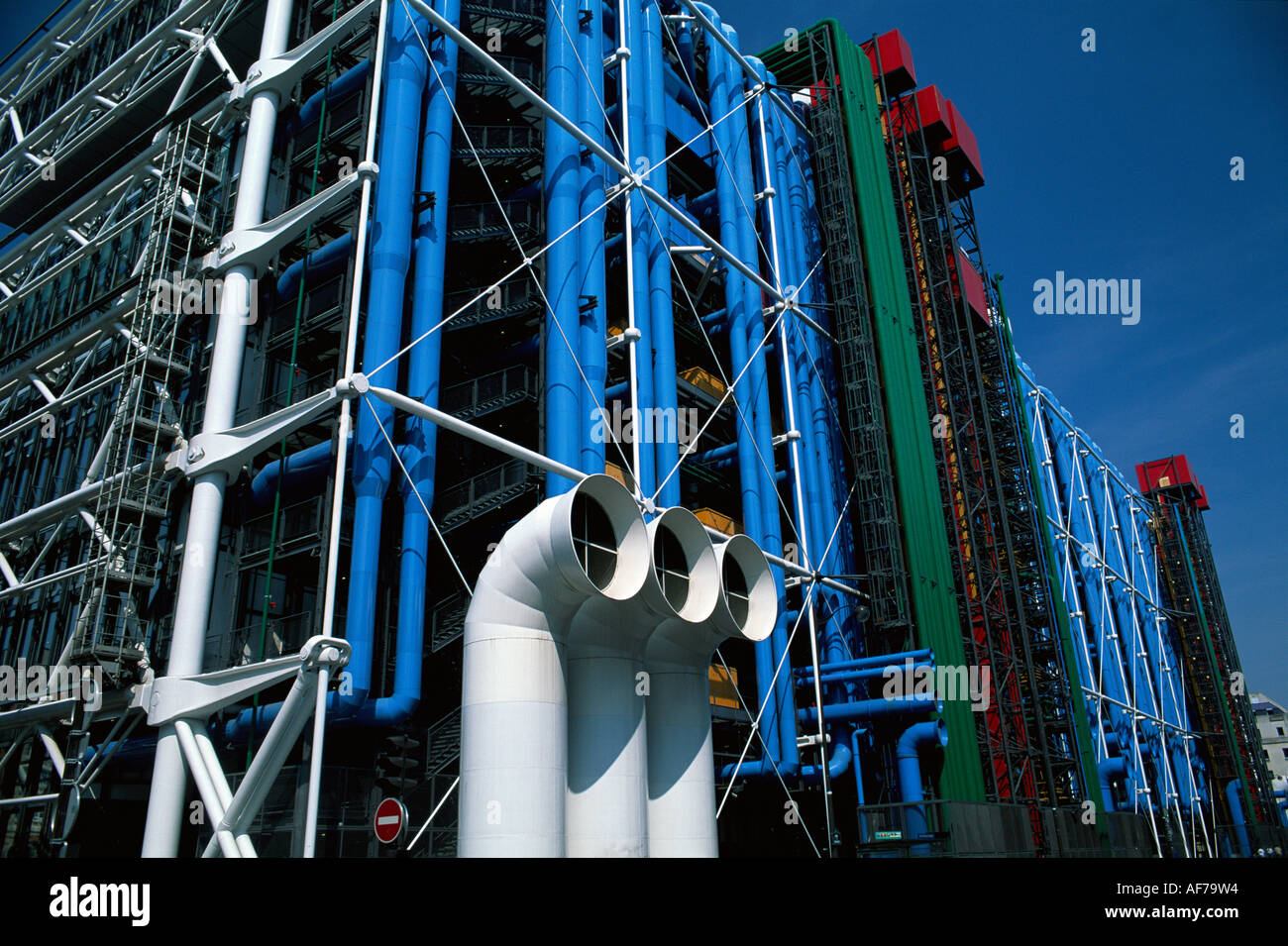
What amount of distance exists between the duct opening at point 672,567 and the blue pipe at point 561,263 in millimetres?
3833

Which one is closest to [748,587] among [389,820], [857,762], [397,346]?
[389,820]

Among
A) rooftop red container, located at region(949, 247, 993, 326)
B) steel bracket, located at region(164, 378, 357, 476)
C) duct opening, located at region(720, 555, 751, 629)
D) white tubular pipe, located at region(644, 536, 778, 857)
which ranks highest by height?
rooftop red container, located at region(949, 247, 993, 326)

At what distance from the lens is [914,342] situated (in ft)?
103

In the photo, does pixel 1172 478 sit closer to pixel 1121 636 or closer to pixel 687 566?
pixel 1121 636

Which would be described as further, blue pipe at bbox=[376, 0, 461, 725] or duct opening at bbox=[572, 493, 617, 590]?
blue pipe at bbox=[376, 0, 461, 725]

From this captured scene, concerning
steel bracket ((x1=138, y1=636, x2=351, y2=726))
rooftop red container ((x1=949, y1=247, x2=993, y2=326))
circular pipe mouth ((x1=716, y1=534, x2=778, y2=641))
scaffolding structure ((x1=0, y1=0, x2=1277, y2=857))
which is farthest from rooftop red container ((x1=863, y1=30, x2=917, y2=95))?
steel bracket ((x1=138, y1=636, x2=351, y2=726))

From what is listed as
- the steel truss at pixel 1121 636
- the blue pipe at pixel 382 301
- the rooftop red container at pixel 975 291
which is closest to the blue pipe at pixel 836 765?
the blue pipe at pixel 382 301

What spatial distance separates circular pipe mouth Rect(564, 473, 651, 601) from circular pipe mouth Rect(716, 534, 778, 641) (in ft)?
6.67

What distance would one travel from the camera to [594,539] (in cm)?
1407

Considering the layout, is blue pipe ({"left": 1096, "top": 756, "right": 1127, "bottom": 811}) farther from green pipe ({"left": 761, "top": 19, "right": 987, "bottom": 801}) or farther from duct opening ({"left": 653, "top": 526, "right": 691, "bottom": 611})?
duct opening ({"left": 653, "top": 526, "right": 691, "bottom": 611})

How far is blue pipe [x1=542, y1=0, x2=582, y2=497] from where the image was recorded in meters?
19.6

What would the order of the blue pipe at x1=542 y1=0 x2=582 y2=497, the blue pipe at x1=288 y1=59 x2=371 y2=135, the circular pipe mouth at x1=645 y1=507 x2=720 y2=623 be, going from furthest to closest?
the blue pipe at x1=288 y1=59 x2=371 y2=135, the blue pipe at x1=542 y1=0 x2=582 y2=497, the circular pipe mouth at x1=645 y1=507 x2=720 y2=623

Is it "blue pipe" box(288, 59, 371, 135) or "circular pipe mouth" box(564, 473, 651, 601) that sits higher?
"blue pipe" box(288, 59, 371, 135)
